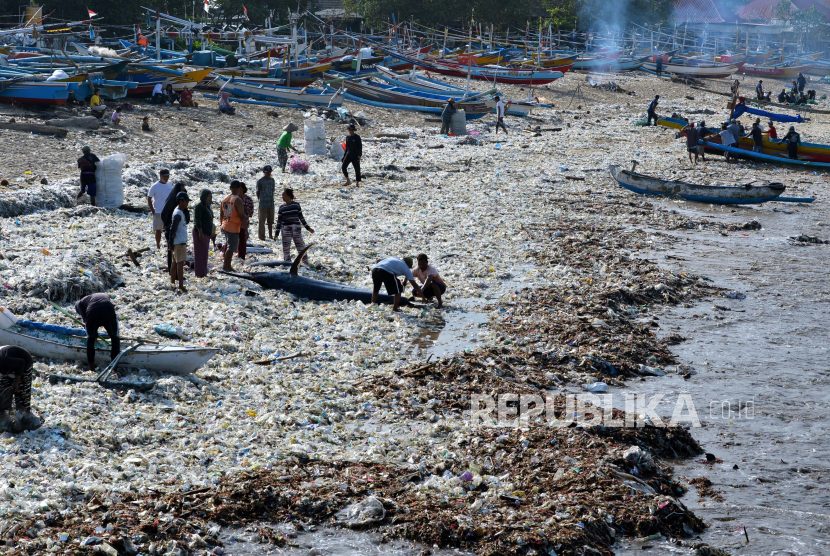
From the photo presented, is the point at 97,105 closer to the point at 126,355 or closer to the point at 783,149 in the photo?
the point at 126,355

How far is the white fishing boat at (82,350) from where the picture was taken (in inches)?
312

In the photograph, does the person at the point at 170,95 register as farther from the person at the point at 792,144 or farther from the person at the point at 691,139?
the person at the point at 792,144

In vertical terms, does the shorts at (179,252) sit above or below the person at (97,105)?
below

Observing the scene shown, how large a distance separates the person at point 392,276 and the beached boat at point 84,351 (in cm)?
322

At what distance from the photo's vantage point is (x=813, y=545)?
5.94 meters

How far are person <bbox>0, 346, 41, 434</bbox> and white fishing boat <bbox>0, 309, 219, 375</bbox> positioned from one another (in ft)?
4.61

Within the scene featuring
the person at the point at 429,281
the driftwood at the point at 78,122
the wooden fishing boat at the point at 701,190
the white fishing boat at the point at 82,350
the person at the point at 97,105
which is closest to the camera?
the white fishing boat at the point at 82,350

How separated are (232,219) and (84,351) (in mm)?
3811

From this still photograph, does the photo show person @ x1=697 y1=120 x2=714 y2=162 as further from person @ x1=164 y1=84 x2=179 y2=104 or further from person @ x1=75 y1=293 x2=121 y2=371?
person @ x1=75 y1=293 x2=121 y2=371

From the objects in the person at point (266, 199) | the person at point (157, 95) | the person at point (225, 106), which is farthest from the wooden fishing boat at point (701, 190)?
the person at point (157, 95)

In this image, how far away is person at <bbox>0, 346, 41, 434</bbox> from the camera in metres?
6.47

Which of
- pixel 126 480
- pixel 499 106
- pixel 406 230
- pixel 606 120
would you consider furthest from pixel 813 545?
pixel 606 120

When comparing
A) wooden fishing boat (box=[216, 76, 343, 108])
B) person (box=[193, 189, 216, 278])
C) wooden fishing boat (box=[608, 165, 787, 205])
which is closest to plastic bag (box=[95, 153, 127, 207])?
person (box=[193, 189, 216, 278])

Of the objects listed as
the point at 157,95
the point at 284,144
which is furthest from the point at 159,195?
A: the point at 157,95
